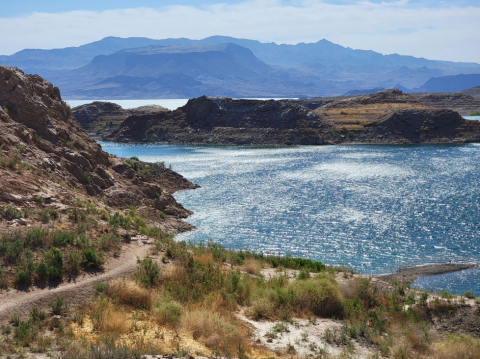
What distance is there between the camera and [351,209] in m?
43.3

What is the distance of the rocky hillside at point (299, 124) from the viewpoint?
357 ft

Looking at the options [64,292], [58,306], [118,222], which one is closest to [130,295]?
[64,292]

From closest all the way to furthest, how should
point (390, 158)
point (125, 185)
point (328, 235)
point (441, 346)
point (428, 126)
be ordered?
1. point (441, 346)
2. point (328, 235)
3. point (125, 185)
4. point (390, 158)
5. point (428, 126)

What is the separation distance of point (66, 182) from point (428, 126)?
97985 mm

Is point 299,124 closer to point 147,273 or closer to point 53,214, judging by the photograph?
point 53,214

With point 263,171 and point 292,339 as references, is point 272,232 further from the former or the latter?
point 263,171

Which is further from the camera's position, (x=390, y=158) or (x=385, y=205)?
(x=390, y=158)

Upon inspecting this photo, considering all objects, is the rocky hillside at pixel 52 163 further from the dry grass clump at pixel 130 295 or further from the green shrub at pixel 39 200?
the dry grass clump at pixel 130 295

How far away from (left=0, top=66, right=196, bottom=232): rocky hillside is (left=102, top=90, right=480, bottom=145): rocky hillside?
Result: 7521 centimetres

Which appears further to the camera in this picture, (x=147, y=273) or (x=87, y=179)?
(x=87, y=179)

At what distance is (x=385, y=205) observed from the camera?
4444cm

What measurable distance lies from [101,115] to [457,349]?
551 feet

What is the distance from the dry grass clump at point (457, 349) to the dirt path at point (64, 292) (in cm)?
1123

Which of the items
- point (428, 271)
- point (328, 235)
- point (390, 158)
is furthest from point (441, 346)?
point (390, 158)
